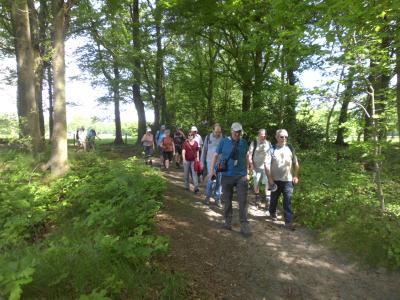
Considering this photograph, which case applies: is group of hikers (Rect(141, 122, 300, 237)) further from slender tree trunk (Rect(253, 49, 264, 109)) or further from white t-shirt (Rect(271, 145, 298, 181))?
slender tree trunk (Rect(253, 49, 264, 109))

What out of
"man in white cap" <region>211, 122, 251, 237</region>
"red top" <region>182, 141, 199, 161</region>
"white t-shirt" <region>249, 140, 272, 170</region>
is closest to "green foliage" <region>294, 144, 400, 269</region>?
"white t-shirt" <region>249, 140, 272, 170</region>

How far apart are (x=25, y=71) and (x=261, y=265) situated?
33.4 feet

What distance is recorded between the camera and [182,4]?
1412cm

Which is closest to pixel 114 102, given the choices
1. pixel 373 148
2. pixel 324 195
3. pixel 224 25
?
pixel 224 25

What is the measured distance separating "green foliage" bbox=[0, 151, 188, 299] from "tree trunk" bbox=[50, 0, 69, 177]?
0.56 metres

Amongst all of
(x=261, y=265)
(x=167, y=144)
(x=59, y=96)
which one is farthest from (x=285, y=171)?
(x=59, y=96)

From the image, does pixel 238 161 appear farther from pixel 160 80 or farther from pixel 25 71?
pixel 160 80

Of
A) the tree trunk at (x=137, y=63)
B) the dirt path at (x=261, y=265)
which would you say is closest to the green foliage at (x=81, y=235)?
the dirt path at (x=261, y=265)

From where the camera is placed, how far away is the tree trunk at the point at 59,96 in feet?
31.4

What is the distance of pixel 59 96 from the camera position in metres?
9.75

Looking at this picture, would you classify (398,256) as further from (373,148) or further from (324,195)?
(324,195)

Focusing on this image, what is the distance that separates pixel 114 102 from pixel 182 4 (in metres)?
15.6

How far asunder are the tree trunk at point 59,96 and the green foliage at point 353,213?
6.85m

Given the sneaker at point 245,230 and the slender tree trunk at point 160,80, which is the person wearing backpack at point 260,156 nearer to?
the sneaker at point 245,230
